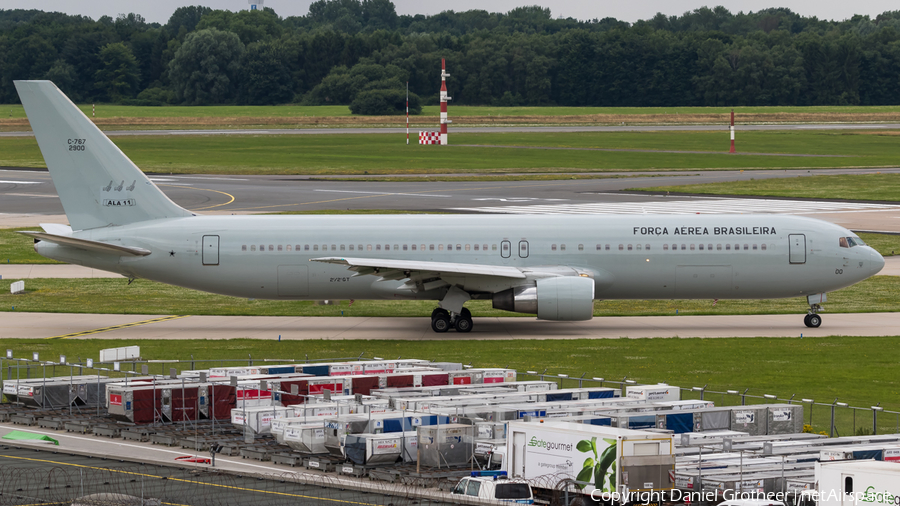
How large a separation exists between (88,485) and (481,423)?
9629mm

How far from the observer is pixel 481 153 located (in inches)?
5630

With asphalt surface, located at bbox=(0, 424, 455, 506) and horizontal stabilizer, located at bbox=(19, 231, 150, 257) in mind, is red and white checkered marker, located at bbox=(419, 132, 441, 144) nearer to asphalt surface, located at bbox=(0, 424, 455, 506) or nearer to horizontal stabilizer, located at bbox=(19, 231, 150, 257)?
horizontal stabilizer, located at bbox=(19, 231, 150, 257)

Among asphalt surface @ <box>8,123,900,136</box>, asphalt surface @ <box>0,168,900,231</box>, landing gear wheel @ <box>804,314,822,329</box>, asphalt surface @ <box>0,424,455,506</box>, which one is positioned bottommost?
asphalt surface @ <box>0,424,455,506</box>

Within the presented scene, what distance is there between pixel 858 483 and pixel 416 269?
26337 mm

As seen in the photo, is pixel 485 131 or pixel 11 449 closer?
pixel 11 449

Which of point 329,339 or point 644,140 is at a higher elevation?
point 644,140

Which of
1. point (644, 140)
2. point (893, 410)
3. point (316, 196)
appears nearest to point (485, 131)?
point (644, 140)

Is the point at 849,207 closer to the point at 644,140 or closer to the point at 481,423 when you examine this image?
the point at 481,423

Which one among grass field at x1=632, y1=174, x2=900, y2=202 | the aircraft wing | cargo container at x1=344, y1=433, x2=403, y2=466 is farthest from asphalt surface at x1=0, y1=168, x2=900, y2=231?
cargo container at x1=344, y1=433, x2=403, y2=466

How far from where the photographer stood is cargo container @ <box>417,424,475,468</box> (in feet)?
91.1

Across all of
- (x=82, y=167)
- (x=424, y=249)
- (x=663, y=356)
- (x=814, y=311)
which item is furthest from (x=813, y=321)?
(x=82, y=167)

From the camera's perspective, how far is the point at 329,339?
4675 centimetres

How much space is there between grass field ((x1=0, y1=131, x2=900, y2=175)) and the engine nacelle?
73111 millimetres

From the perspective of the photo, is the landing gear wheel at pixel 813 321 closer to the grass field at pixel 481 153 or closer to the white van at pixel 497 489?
the white van at pixel 497 489
